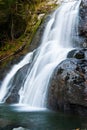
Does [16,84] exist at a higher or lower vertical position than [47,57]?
lower

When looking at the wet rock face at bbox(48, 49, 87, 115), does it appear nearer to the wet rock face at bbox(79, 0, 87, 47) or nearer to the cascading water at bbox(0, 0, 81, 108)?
the cascading water at bbox(0, 0, 81, 108)

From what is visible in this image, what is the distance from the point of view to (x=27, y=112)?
1475 centimetres

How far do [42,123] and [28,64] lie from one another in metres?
6.65

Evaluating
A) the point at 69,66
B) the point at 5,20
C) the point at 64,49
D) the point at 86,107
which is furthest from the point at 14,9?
the point at 86,107

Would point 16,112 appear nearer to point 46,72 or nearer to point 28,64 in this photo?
point 46,72

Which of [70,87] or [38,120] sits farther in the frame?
[70,87]

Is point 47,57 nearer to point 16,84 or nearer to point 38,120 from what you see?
point 16,84

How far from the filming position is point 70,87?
14.3m

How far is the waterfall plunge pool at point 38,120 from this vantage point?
1208 centimetres

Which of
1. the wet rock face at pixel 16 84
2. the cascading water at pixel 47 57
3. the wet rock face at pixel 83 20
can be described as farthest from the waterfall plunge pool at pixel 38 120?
the wet rock face at pixel 83 20

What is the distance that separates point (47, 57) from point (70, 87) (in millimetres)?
4956

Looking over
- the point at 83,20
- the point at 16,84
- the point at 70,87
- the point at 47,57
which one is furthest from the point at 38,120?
the point at 83,20

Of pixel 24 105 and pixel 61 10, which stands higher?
pixel 61 10

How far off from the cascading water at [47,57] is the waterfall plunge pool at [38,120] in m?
1.33
